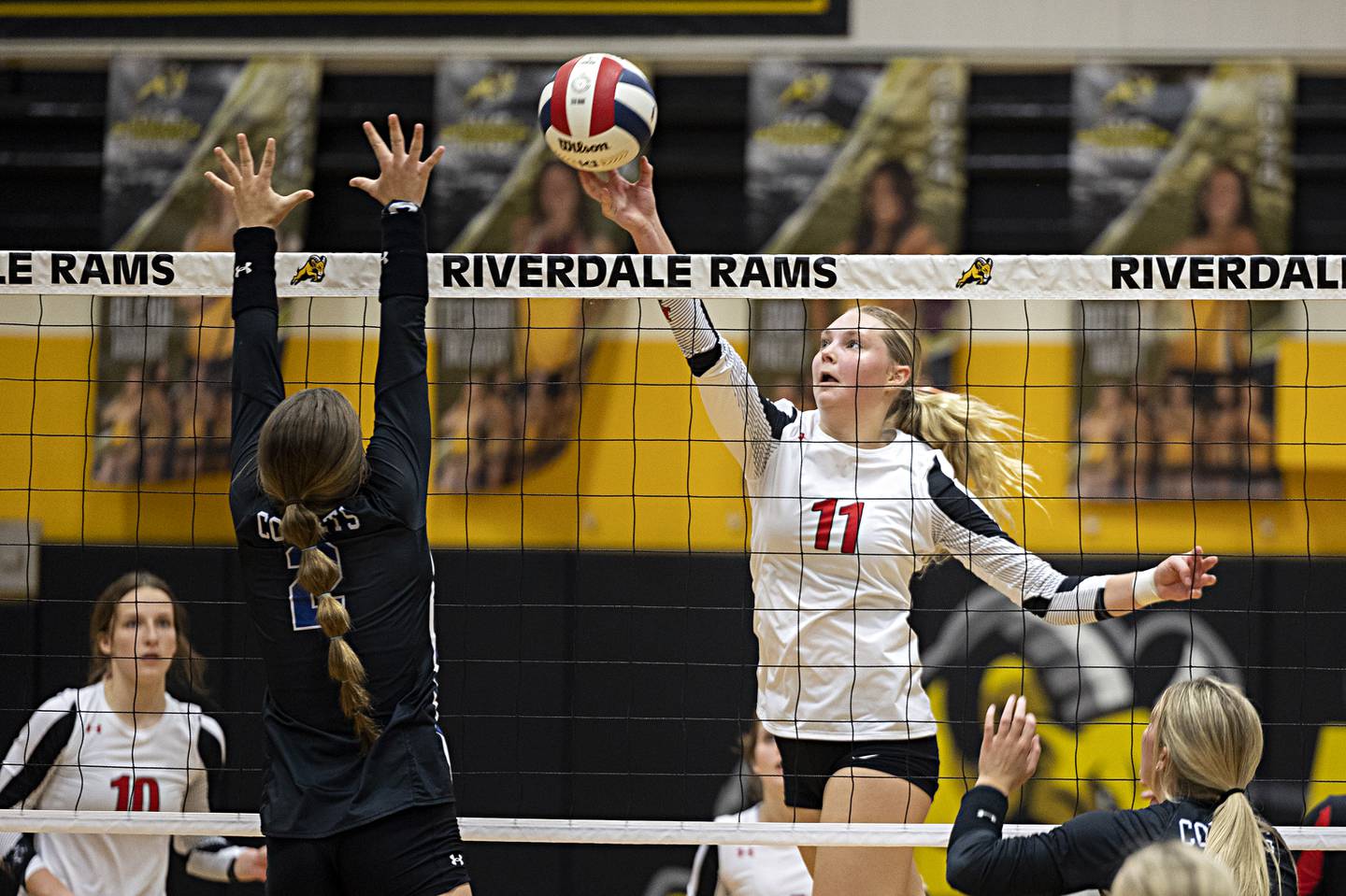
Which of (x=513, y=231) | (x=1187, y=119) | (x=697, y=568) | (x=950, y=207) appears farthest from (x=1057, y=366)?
(x=513, y=231)

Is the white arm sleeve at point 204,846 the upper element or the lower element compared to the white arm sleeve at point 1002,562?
lower

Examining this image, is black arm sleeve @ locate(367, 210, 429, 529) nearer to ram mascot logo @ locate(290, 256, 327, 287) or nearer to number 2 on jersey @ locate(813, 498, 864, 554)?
ram mascot logo @ locate(290, 256, 327, 287)

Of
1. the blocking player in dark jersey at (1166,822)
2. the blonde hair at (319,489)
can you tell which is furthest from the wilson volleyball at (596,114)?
the blocking player in dark jersey at (1166,822)

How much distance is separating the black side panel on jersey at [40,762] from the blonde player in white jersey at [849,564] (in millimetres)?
2481

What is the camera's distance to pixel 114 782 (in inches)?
214

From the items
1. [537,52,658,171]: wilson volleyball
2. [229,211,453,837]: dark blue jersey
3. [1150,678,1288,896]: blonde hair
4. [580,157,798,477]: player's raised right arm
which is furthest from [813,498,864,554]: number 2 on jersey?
[229,211,453,837]: dark blue jersey

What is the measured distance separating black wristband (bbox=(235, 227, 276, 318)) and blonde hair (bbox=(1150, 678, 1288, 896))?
7.42 ft

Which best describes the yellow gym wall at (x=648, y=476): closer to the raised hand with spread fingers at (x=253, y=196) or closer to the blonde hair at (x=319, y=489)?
the raised hand with spread fingers at (x=253, y=196)

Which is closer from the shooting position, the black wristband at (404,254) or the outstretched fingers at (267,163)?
the black wristband at (404,254)

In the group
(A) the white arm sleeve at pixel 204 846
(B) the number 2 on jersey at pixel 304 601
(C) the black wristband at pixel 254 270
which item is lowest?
(A) the white arm sleeve at pixel 204 846

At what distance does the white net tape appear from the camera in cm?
403

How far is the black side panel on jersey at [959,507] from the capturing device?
4277 mm

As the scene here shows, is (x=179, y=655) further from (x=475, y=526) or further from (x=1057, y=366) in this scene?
(x=1057, y=366)

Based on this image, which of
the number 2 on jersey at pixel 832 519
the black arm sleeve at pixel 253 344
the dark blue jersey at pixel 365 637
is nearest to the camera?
the dark blue jersey at pixel 365 637
